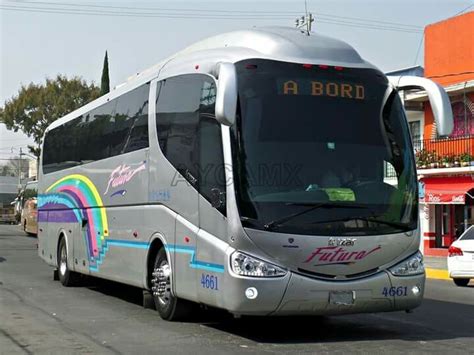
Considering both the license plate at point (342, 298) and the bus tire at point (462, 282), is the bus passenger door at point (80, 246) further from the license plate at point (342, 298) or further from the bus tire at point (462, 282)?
the bus tire at point (462, 282)

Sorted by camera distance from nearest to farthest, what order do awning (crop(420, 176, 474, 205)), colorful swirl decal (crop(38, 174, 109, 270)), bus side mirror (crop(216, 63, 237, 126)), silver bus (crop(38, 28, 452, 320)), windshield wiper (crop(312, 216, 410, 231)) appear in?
bus side mirror (crop(216, 63, 237, 126))
silver bus (crop(38, 28, 452, 320))
windshield wiper (crop(312, 216, 410, 231))
colorful swirl decal (crop(38, 174, 109, 270))
awning (crop(420, 176, 474, 205))

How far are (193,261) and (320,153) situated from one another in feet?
6.99

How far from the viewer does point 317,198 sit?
844cm

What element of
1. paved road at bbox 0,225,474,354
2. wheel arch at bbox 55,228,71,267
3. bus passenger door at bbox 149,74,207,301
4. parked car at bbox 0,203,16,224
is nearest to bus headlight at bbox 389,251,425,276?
paved road at bbox 0,225,474,354

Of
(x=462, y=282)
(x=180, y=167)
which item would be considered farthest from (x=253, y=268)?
(x=462, y=282)

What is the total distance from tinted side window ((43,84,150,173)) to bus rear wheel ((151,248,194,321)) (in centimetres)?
189

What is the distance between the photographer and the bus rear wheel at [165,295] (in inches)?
396

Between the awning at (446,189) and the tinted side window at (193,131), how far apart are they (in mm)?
17944

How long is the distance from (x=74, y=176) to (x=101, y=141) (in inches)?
74.6

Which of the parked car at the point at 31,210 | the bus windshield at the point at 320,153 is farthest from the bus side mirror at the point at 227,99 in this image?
the parked car at the point at 31,210

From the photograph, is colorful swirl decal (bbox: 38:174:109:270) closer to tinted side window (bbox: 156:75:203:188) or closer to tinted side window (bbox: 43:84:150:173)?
tinted side window (bbox: 43:84:150:173)

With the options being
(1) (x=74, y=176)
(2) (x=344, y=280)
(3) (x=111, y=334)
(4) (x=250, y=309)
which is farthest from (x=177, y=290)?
(1) (x=74, y=176)

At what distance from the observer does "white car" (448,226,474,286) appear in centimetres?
1678

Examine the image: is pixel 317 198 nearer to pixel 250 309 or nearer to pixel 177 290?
pixel 250 309
